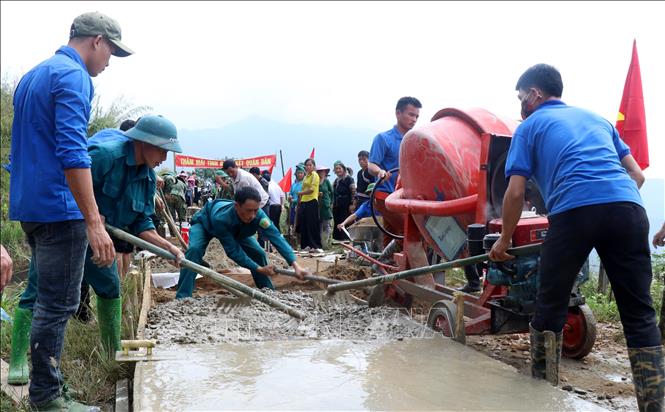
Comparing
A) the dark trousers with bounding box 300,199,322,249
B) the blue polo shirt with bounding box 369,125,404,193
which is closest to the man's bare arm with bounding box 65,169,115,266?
the blue polo shirt with bounding box 369,125,404,193

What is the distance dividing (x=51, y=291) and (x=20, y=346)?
99cm

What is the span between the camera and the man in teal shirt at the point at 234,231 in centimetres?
517

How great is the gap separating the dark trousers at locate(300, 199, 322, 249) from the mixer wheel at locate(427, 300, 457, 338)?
282 inches

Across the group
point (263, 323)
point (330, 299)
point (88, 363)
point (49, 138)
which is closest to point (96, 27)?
point (49, 138)

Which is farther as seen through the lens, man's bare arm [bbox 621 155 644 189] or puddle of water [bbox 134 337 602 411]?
man's bare arm [bbox 621 155 644 189]

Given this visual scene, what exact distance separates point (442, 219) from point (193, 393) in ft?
7.84

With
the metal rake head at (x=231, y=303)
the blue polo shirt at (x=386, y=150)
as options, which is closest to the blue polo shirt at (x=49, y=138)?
the metal rake head at (x=231, y=303)

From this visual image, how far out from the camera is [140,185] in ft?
12.5

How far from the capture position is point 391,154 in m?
6.12

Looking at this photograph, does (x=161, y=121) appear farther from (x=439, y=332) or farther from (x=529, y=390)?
(x=529, y=390)

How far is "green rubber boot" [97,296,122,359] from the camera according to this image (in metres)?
3.59

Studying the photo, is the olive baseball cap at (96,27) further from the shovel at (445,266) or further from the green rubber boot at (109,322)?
the shovel at (445,266)

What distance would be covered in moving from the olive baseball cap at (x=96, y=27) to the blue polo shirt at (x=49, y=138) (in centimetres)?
20

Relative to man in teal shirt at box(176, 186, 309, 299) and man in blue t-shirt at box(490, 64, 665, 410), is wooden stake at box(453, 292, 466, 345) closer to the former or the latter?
man in blue t-shirt at box(490, 64, 665, 410)
